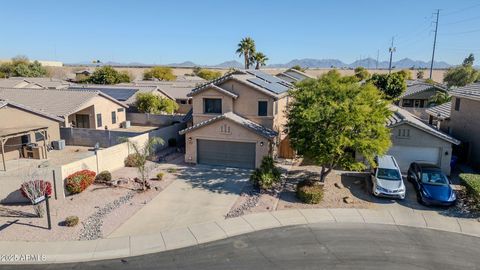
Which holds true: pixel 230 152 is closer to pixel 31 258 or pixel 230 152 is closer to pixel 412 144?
pixel 412 144

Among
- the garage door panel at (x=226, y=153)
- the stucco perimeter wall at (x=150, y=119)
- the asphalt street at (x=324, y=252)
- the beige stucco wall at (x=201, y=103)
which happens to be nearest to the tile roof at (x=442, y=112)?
the asphalt street at (x=324, y=252)

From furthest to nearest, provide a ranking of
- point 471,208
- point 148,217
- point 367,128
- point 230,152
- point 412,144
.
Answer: point 230,152
point 412,144
point 367,128
point 471,208
point 148,217

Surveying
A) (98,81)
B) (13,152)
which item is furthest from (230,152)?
(98,81)

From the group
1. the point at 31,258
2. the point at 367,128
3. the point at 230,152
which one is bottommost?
the point at 31,258

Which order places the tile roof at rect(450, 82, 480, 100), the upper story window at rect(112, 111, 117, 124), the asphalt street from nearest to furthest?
the asphalt street → the tile roof at rect(450, 82, 480, 100) → the upper story window at rect(112, 111, 117, 124)

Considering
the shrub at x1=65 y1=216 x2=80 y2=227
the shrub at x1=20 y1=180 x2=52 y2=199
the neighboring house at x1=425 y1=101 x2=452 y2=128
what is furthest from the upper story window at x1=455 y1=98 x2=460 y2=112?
the shrub at x1=20 y1=180 x2=52 y2=199

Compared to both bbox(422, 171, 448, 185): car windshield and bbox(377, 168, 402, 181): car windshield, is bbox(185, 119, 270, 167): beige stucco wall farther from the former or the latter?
bbox(422, 171, 448, 185): car windshield
